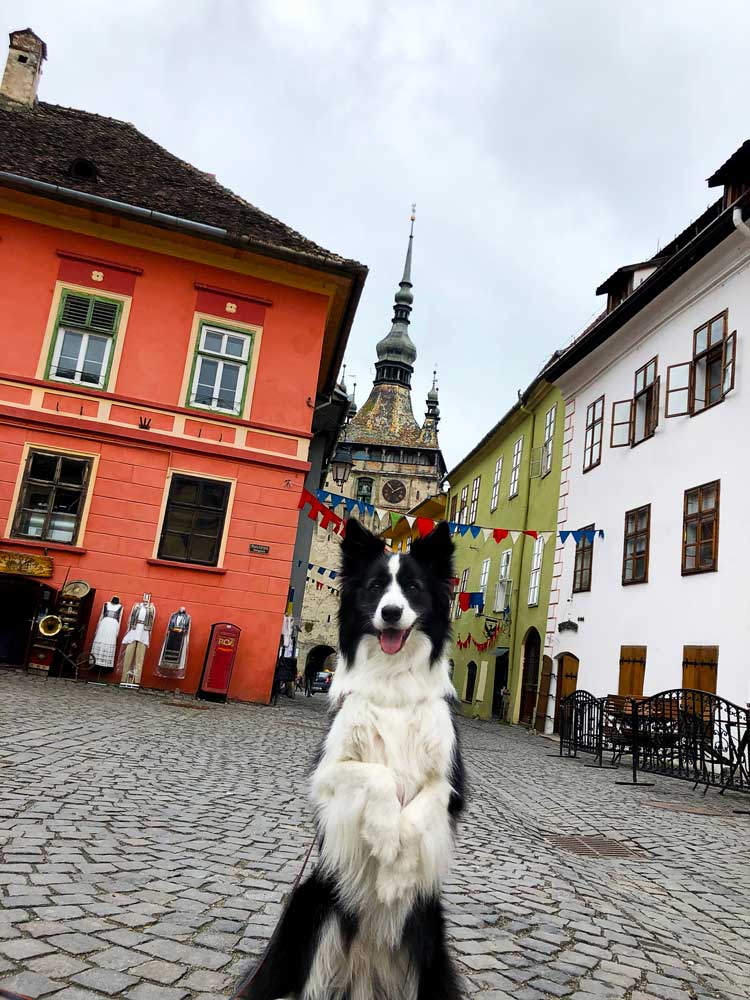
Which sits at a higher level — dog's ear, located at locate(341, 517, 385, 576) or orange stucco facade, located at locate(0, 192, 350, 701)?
orange stucco facade, located at locate(0, 192, 350, 701)

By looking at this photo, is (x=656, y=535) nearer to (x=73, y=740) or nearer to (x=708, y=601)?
(x=708, y=601)

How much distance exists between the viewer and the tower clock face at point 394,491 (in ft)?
227

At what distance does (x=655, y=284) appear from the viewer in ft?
53.5

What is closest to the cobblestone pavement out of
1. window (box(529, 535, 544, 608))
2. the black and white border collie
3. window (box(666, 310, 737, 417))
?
the black and white border collie

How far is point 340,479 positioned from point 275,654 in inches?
525

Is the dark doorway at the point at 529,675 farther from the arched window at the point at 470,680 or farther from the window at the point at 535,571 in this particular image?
the arched window at the point at 470,680

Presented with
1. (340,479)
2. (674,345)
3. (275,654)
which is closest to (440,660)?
(275,654)

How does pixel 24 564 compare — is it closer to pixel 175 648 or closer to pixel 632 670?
pixel 175 648

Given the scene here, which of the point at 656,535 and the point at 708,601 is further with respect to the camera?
the point at 656,535

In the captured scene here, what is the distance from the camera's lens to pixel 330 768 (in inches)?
94.3

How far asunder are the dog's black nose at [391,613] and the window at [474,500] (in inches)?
1159

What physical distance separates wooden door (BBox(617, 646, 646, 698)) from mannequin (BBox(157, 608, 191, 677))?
29.2 feet

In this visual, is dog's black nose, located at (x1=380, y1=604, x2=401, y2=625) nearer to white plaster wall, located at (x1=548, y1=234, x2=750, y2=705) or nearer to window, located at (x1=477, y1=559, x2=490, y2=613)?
white plaster wall, located at (x1=548, y1=234, x2=750, y2=705)

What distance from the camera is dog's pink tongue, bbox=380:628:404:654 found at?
2592mm
